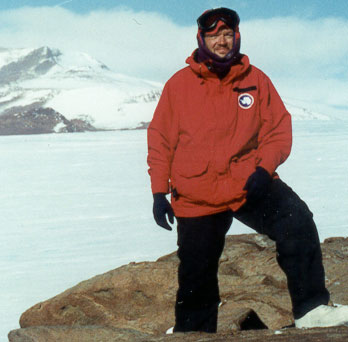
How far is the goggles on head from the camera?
222cm

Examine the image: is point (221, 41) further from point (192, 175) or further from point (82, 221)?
point (82, 221)

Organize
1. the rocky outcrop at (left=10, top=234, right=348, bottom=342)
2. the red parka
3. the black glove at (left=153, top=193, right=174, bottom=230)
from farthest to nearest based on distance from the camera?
the rocky outcrop at (left=10, top=234, right=348, bottom=342)
the black glove at (left=153, top=193, right=174, bottom=230)
the red parka

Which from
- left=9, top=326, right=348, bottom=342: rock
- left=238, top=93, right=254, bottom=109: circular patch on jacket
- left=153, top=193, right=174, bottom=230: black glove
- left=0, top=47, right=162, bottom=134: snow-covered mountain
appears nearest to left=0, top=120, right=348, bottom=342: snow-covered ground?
left=9, top=326, right=348, bottom=342: rock

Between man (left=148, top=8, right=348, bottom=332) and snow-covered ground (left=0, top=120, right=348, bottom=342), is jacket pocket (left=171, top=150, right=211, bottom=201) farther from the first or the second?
snow-covered ground (left=0, top=120, right=348, bottom=342)

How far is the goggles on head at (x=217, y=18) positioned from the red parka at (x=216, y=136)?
0.47ft

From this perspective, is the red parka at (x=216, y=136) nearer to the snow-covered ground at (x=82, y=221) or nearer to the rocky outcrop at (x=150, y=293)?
the rocky outcrop at (x=150, y=293)

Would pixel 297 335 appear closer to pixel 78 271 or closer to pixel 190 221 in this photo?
A: pixel 190 221

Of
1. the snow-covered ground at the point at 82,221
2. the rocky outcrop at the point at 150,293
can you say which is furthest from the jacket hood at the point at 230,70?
the snow-covered ground at the point at 82,221

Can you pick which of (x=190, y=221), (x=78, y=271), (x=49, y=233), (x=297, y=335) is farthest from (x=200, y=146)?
(x=49, y=233)

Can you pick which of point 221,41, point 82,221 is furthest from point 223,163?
point 82,221

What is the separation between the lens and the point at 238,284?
3557mm

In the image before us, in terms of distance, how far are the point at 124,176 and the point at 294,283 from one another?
9.93m

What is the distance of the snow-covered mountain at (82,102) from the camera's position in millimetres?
96250

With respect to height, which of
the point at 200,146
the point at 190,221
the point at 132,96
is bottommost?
the point at 132,96
